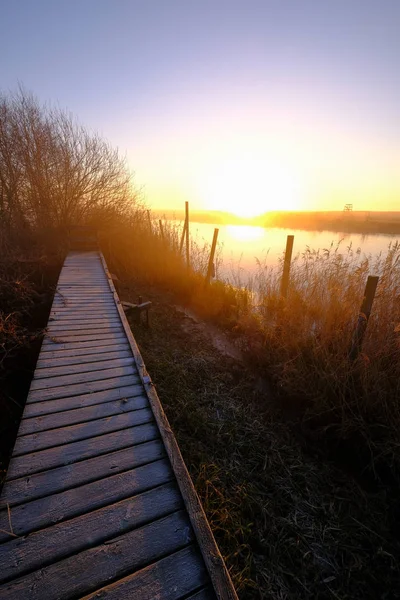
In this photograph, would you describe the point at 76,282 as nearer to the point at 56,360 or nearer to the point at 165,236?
the point at 56,360

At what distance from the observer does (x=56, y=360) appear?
2.71 m

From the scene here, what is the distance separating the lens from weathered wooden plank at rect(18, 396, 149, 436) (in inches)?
73.3

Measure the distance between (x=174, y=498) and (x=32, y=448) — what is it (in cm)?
97

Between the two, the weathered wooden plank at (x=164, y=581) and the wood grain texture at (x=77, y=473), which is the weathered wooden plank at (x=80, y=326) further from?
the weathered wooden plank at (x=164, y=581)

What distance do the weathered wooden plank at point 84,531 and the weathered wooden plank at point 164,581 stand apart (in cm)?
19

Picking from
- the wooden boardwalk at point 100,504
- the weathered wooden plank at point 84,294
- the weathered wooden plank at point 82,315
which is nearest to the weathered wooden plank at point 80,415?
the wooden boardwalk at point 100,504

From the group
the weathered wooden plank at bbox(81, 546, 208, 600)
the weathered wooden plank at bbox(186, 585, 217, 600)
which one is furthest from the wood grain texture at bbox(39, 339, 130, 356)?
the weathered wooden plank at bbox(186, 585, 217, 600)

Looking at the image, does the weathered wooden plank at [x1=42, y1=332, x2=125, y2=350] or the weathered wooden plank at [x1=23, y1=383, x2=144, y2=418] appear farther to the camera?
the weathered wooden plank at [x1=42, y1=332, x2=125, y2=350]

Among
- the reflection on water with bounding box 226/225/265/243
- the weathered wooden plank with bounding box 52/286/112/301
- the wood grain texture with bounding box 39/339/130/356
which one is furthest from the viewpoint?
the reflection on water with bounding box 226/225/265/243

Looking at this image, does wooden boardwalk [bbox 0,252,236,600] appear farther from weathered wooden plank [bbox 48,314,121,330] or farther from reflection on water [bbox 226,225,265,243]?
reflection on water [bbox 226,225,265,243]

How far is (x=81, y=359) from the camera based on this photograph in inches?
110

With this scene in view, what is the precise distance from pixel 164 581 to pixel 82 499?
1.88 ft

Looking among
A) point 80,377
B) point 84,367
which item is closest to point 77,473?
point 80,377

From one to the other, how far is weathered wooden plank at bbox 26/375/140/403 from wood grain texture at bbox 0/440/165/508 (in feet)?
2.36
